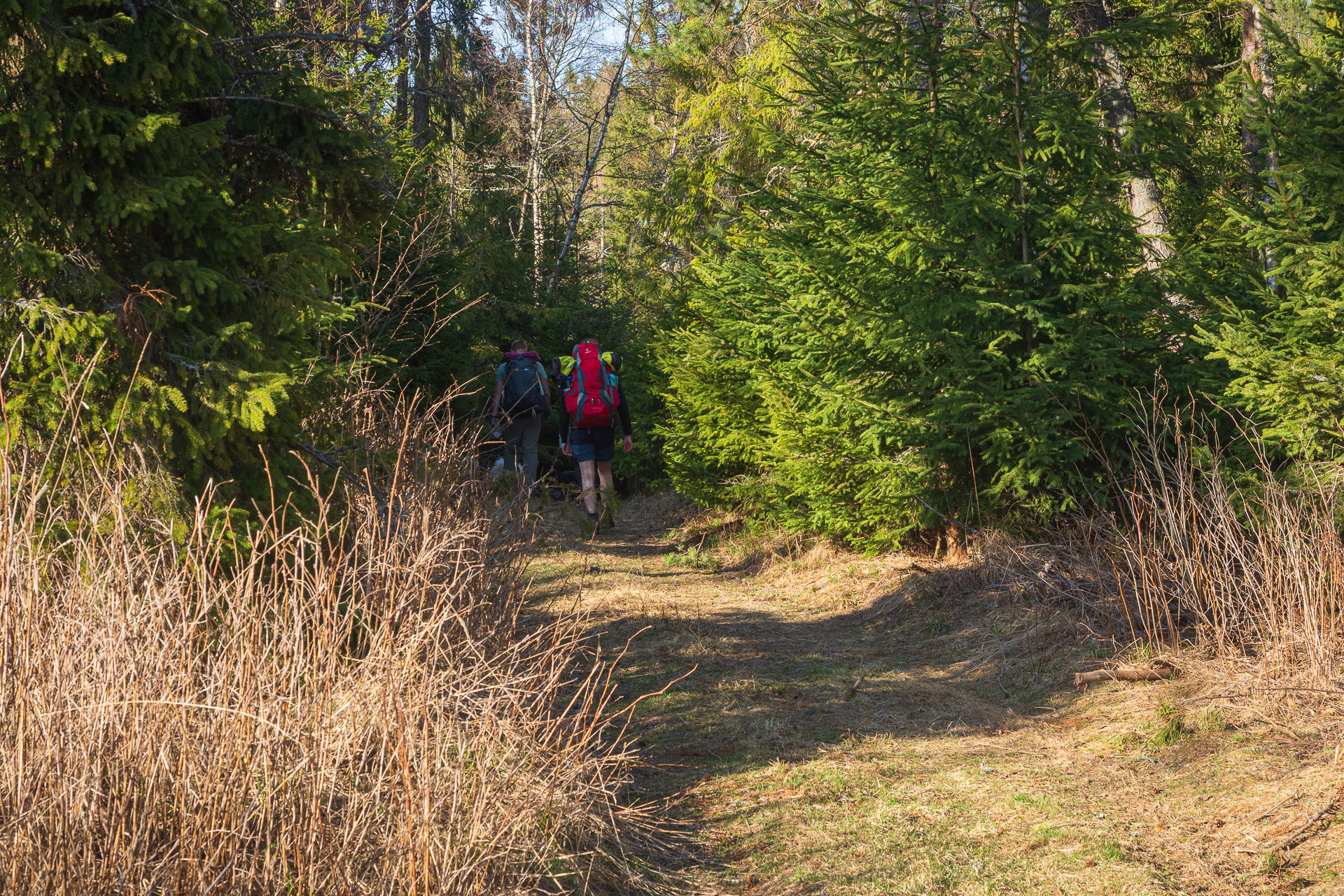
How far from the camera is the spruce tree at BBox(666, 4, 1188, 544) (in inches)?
262

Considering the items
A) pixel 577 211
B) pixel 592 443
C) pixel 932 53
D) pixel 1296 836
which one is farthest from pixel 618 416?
pixel 1296 836

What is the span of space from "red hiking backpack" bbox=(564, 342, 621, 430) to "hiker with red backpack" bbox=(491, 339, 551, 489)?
1.38ft

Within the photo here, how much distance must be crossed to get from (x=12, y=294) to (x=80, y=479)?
0.69m

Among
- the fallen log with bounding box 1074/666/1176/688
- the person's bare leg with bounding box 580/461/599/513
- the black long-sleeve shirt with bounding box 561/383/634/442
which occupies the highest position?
the black long-sleeve shirt with bounding box 561/383/634/442

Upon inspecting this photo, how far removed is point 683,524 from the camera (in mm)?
12695

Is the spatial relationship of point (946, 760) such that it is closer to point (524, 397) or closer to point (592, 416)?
point (592, 416)

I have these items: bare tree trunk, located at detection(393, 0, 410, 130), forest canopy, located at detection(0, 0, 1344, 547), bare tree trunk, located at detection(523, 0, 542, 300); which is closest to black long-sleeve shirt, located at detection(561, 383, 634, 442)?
forest canopy, located at detection(0, 0, 1344, 547)

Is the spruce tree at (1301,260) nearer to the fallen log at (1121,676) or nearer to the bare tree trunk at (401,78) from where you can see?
the fallen log at (1121,676)

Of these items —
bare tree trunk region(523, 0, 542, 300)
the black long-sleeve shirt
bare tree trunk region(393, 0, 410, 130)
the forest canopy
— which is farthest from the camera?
bare tree trunk region(523, 0, 542, 300)

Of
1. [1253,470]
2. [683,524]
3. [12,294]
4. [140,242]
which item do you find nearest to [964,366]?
[1253,470]

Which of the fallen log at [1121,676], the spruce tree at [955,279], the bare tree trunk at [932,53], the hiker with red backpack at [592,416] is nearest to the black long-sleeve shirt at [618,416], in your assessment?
the hiker with red backpack at [592,416]

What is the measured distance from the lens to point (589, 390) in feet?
34.6

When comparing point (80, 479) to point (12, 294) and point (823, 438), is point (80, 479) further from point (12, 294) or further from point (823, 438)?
point (823, 438)

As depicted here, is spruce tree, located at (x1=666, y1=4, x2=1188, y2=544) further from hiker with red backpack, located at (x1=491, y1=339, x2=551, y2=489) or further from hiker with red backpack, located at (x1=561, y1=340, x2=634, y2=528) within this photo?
hiker with red backpack, located at (x1=491, y1=339, x2=551, y2=489)
